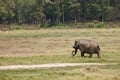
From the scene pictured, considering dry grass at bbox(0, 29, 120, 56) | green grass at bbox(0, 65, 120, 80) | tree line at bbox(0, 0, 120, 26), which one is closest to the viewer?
green grass at bbox(0, 65, 120, 80)

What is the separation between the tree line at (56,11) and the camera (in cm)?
9462

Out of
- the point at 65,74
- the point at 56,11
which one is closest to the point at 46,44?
the point at 65,74

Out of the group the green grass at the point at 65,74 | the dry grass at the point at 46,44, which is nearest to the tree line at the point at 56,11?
the dry grass at the point at 46,44

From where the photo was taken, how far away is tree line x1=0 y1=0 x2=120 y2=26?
94.6 meters

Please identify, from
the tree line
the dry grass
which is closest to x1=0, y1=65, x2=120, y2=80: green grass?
the dry grass

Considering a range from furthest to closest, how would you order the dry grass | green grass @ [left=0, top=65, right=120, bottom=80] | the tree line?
the tree line, the dry grass, green grass @ [left=0, top=65, right=120, bottom=80]

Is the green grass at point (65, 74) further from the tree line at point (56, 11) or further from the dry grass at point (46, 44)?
the tree line at point (56, 11)

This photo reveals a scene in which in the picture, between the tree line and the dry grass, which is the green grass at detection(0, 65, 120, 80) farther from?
the tree line

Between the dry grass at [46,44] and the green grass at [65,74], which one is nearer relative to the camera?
the green grass at [65,74]

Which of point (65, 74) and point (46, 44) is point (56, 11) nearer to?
point (46, 44)

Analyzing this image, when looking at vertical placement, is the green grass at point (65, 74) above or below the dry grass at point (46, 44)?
above

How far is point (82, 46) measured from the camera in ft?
99.9

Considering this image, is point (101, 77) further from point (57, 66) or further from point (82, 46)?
point (82, 46)

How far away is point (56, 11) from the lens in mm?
94812
